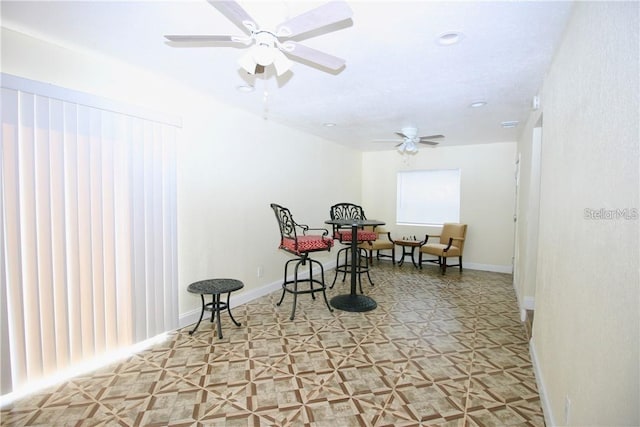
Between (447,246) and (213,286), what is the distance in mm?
4283

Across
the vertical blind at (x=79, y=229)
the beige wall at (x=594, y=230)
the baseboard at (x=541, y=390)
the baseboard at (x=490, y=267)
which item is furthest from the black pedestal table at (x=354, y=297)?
the baseboard at (x=490, y=267)

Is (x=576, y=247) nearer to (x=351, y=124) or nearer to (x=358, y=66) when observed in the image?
(x=358, y=66)

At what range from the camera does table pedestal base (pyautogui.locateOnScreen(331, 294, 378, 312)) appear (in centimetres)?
376

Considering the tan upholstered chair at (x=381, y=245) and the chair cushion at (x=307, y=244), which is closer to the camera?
the chair cushion at (x=307, y=244)

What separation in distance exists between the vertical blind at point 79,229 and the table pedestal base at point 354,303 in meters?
1.88

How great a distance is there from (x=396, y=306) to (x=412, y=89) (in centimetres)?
249

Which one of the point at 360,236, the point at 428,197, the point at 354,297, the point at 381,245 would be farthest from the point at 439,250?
the point at 354,297

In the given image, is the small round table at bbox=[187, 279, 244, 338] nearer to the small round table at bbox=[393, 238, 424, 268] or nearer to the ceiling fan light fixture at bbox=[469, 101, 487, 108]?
the ceiling fan light fixture at bbox=[469, 101, 487, 108]

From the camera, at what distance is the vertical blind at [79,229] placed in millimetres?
2080

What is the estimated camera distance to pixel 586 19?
1.50 meters

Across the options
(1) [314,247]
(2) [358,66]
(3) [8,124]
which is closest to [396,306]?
(1) [314,247]

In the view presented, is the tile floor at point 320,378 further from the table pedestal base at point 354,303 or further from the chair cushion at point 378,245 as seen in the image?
the chair cushion at point 378,245

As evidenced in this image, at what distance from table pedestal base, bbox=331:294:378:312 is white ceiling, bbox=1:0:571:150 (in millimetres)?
2332

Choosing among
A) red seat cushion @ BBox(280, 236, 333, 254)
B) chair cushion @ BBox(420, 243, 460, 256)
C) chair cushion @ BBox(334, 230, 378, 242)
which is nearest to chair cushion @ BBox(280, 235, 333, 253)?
red seat cushion @ BBox(280, 236, 333, 254)
